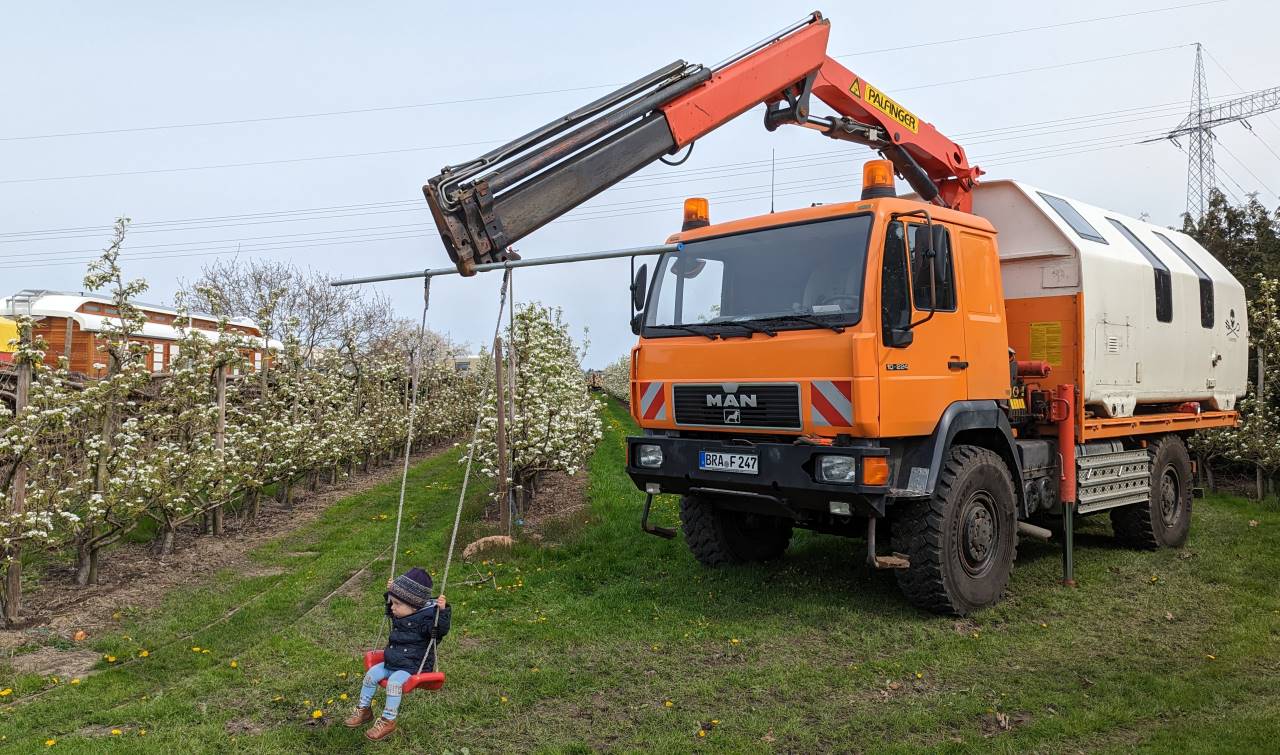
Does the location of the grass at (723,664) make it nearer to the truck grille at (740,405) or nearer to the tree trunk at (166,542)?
the tree trunk at (166,542)

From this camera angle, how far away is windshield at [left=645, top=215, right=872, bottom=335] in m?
5.67

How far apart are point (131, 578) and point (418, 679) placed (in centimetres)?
526

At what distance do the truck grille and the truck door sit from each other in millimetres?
638

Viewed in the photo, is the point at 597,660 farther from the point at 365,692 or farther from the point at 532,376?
the point at 532,376

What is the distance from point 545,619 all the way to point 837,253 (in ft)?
11.7

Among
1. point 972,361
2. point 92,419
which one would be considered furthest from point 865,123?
point 92,419

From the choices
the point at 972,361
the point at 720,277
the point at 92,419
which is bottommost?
the point at 92,419

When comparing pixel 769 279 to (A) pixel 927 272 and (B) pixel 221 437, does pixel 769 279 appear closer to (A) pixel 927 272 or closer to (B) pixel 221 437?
(A) pixel 927 272

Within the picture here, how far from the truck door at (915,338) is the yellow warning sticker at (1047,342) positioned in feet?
5.19

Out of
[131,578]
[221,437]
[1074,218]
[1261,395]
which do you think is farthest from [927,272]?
[1261,395]

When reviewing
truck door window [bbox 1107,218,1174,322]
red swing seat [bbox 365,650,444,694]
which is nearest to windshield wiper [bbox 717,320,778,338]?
red swing seat [bbox 365,650,444,694]

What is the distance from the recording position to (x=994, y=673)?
517 centimetres

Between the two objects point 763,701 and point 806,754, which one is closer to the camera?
point 806,754

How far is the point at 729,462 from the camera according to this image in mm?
6035
